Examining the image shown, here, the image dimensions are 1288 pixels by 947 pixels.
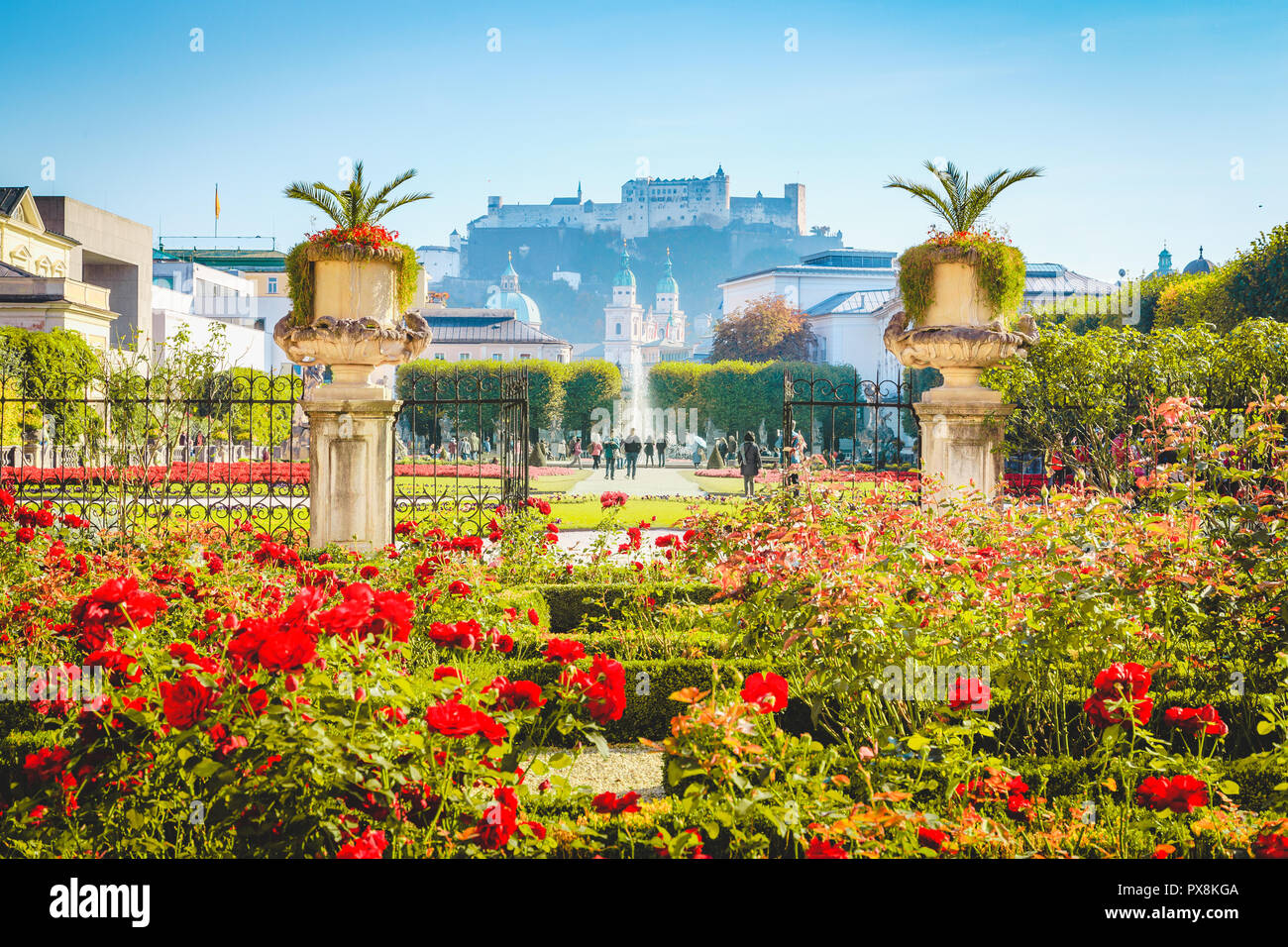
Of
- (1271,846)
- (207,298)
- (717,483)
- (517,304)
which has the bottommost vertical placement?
(1271,846)

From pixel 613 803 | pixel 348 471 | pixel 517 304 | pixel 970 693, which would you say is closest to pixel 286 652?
pixel 613 803

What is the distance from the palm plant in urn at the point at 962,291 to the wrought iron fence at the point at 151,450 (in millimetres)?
4763

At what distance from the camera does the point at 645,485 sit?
24.5 metres

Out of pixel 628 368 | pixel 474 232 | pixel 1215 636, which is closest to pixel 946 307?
pixel 1215 636

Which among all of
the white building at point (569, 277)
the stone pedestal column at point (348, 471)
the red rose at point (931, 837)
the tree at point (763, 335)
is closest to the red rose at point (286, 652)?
the red rose at point (931, 837)

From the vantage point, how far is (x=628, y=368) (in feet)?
347

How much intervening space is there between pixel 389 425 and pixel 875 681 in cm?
543

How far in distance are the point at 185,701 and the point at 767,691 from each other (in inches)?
55.5

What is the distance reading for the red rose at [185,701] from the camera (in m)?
2.50

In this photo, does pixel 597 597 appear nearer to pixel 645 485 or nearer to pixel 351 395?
pixel 351 395

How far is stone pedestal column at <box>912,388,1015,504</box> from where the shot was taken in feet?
26.5

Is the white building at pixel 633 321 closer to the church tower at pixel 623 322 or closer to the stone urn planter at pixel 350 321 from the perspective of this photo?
the church tower at pixel 623 322

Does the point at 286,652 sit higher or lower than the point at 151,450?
lower
